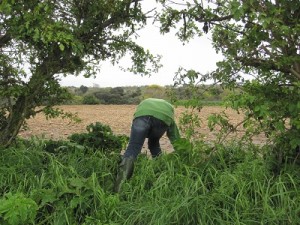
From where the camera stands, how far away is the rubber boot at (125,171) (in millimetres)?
5156

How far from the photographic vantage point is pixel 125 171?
5316 mm

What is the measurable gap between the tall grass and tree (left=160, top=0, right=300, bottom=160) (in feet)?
1.60

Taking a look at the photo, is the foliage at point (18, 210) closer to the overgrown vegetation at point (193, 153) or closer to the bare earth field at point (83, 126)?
the overgrown vegetation at point (193, 153)

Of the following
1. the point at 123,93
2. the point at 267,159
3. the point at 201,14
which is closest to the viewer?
the point at 201,14

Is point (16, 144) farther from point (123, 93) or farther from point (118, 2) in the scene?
point (123, 93)

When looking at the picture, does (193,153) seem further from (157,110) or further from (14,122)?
(14,122)

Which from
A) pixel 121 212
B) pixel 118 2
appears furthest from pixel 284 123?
pixel 118 2

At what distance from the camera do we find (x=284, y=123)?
163 inches

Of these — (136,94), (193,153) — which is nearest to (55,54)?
(193,153)

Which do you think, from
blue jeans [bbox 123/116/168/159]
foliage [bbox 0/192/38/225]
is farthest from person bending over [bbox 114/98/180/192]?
foliage [bbox 0/192/38/225]

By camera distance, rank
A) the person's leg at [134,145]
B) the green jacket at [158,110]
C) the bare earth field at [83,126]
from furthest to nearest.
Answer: the bare earth field at [83,126], the green jacket at [158,110], the person's leg at [134,145]

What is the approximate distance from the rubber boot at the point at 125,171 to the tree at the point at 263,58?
1.43 metres

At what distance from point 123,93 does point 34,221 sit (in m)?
36.0

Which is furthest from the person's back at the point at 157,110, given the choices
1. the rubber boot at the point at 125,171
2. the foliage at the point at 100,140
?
the foliage at the point at 100,140
